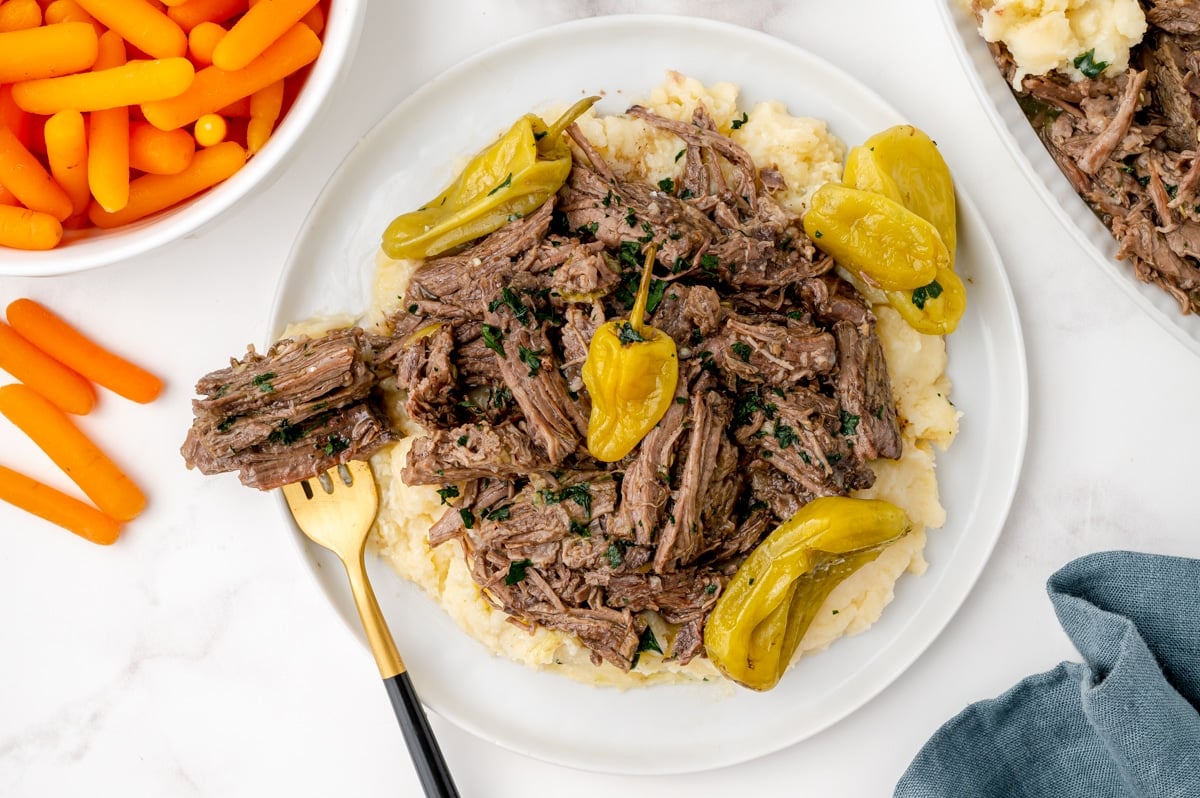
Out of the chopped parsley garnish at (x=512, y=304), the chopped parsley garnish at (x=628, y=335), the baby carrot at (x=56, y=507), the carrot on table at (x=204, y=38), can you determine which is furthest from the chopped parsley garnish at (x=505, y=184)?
the baby carrot at (x=56, y=507)

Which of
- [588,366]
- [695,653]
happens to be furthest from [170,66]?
[695,653]

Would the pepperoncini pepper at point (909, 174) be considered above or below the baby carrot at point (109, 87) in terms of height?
below

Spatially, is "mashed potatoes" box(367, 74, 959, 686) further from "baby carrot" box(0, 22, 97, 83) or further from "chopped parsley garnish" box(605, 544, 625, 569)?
"baby carrot" box(0, 22, 97, 83)

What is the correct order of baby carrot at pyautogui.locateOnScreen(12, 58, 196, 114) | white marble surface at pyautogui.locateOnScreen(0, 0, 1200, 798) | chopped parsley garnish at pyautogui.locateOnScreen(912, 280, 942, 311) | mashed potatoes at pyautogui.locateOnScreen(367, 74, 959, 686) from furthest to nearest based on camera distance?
1. white marble surface at pyautogui.locateOnScreen(0, 0, 1200, 798)
2. mashed potatoes at pyautogui.locateOnScreen(367, 74, 959, 686)
3. chopped parsley garnish at pyautogui.locateOnScreen(912, 280, 942, 311)
4. baby carrot at pyautogui.locateOnScreen(12, 58, 196, 114)

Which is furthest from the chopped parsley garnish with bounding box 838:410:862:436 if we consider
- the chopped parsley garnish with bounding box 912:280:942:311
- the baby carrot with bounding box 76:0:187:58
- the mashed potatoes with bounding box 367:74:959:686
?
the baby carrot with bounding box 76:0:187:58

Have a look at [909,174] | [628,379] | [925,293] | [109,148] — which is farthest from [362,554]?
[909,174]

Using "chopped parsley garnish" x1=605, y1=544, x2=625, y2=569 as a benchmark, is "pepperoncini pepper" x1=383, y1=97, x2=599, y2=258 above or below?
above

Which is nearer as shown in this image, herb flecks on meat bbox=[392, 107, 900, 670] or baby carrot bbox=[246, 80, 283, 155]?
herb flecks on meat bbox=[392, 107, 900, 670]

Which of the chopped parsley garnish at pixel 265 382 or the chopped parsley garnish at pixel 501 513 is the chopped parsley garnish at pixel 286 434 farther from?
the chopped parsley garnish at pixel 501 513
